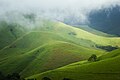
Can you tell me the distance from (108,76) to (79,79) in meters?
20.1

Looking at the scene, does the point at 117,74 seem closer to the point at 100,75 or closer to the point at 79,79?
the point at 100,75

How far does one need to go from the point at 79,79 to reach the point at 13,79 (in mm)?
42534

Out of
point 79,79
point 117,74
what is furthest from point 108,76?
point 79,79

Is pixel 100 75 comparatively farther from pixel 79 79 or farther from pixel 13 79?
pixel 13 79

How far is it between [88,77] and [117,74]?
1905 centimetres

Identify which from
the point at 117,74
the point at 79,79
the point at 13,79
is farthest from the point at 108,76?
the point at 13,79

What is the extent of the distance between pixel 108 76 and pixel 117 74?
251 inches

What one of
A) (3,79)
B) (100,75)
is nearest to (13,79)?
(3,79)

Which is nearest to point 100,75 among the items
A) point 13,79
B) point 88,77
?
point 88,77

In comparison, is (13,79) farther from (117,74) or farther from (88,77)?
(117,74)

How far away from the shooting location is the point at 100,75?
196625mm

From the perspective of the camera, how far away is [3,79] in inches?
7751

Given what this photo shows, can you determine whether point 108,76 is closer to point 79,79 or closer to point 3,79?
point 79,79

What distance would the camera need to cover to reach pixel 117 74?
190 meters
